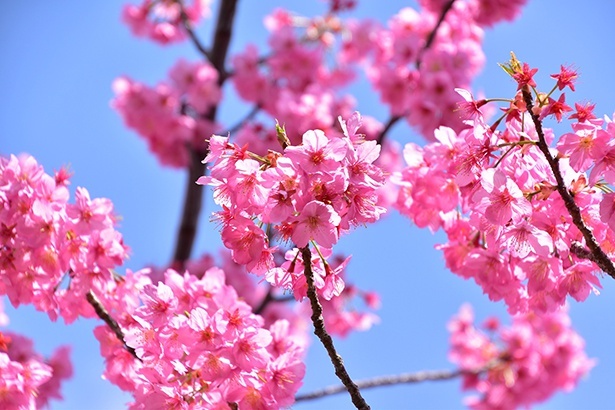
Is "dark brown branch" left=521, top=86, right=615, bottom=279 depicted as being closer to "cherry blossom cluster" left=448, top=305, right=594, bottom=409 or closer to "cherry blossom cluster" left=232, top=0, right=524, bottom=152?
"cherry blossom cluster" left=232, top=0, right=524, bottom=152

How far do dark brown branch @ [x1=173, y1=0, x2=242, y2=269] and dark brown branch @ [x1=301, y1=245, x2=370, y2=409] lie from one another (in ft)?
12.8

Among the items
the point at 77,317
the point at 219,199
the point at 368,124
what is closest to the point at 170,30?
the point at 368,124

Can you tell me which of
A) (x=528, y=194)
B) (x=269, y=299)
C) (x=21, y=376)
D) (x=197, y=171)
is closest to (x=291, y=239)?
(x=528, y=194)

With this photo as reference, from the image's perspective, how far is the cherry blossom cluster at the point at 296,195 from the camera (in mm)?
2025

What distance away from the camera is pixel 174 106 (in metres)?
6.82

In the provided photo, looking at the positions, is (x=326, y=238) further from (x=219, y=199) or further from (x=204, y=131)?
(x=204, y=131)

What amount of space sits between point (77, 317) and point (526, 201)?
6.20ft

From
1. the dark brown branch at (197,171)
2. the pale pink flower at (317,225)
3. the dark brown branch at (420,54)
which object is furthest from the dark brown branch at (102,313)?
the dark brown branch at (420,54)

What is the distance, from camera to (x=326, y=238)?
6.65ft

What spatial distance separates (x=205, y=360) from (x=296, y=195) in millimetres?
695

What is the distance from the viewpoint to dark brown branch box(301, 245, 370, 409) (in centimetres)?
214

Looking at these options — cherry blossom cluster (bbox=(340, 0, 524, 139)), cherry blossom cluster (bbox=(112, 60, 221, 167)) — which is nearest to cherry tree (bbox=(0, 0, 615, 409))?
cherry blossom cluster (bbox=(340, 0, 524, 139))

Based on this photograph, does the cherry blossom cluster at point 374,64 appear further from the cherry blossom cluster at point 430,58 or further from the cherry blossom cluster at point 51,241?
the cherry blossom cluster at point 51,241

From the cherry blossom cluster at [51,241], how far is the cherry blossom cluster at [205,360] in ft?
1.29
